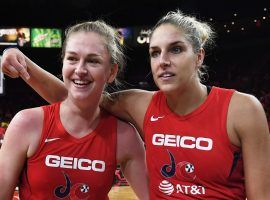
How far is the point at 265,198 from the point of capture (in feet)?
5.48

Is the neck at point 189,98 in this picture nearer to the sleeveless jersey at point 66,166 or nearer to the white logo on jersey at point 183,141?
the white logo on jersey at point 183,141

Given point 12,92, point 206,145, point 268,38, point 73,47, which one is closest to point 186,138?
point 206,145

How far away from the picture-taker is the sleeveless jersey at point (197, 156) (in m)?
1.68

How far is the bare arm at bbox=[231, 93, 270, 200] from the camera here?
64.6 inches

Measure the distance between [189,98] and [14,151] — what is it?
799 mm

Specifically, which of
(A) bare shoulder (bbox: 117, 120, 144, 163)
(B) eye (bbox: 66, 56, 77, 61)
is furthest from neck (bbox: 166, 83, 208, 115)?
(B) eye (bbox: 66, 56, 77, 61)

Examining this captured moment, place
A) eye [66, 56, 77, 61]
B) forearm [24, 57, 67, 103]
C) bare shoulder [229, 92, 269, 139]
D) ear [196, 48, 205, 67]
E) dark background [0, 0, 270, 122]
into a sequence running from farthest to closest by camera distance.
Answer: dark background [0, 0, 270, 122]
forearm [24, 57, 67, 103]
ear [196, 48, 205, 67]
eye [66, 56, 77, 61]
bare shoulder [229, 92, 269, 139]

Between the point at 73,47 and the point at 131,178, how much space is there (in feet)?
2.34

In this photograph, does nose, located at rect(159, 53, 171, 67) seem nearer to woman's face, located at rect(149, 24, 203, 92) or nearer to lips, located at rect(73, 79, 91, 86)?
woman's face, located at rect(149, 24, 203, 92)

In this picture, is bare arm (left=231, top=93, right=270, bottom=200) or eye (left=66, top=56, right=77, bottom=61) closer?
bare arm (left=231, top=93, right=270, bottom=200)

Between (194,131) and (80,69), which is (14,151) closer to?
(80,69)

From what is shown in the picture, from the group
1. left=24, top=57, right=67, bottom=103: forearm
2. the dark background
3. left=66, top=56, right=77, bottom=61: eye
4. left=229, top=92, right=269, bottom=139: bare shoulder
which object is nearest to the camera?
left=229, top=92, right=269, bottom=139: bare shoulder

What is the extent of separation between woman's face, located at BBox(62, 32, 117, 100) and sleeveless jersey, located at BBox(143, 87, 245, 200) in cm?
35

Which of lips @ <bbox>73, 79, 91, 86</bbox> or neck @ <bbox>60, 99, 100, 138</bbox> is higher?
lips @ <bbox>73, 79, 91, 86</bbox>
